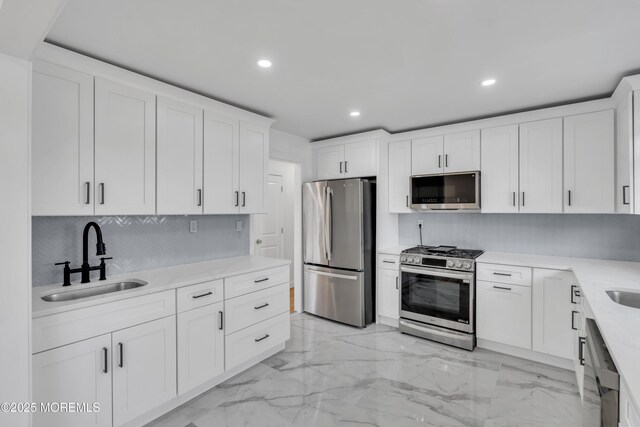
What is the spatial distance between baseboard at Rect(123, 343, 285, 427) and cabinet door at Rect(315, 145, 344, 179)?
226 cm

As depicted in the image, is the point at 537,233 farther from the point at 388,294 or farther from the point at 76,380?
the point at 76,380

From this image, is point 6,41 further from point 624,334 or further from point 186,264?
point 624,334

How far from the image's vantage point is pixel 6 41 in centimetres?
126

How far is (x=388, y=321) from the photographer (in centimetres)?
392

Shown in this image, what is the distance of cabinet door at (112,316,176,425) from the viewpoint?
1908mm

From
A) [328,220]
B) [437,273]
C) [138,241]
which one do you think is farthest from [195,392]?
[437,273]

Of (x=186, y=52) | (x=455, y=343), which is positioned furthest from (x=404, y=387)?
(x=186, y=52)

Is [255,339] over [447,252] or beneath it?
beneath

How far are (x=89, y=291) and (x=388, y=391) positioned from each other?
7.74 ft

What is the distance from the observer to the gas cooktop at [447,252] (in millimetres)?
3348

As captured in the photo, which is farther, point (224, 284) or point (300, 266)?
point (300, 266)

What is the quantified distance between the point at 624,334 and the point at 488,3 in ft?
5.46

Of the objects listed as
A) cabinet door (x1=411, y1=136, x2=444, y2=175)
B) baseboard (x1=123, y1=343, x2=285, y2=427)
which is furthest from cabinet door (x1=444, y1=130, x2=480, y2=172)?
baseboard (x1=123, y1=343, x2=285, y2=427)

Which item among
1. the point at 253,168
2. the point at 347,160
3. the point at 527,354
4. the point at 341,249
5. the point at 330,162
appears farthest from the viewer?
the point at 330,162
